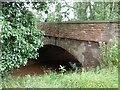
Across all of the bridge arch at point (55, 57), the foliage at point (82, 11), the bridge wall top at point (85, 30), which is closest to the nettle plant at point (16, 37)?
the bridge wall top at point (85, 30)

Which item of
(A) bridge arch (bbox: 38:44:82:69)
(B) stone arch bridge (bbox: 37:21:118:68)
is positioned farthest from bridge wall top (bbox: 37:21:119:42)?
(A) bridge arch (bbox: 38:44:82:69)

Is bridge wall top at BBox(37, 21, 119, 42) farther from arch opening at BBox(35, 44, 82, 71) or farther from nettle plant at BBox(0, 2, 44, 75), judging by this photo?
arch opening at BBox(35, 44, 82, 71)

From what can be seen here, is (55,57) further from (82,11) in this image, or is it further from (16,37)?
(16,37)

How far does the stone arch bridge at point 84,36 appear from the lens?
3598 mm

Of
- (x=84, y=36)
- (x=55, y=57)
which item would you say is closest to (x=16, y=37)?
(x=84, y=36)

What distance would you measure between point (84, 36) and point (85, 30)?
7.4 inches

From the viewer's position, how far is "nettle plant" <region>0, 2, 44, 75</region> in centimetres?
270

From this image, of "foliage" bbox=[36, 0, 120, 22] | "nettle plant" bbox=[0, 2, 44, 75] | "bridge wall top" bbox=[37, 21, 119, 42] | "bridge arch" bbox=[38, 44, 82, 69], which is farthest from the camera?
"bridge arch" bbox=[38, 44, 82, 69]

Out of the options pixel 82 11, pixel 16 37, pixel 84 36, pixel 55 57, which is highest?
pixel 82 11

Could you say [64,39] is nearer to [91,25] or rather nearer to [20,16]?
[91,25]

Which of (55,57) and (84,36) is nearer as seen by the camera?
(84,36)

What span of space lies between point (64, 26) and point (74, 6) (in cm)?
264

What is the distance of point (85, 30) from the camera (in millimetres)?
4027

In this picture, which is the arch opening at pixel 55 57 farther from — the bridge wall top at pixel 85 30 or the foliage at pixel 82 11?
the bridge wall top at pixel 85 30
